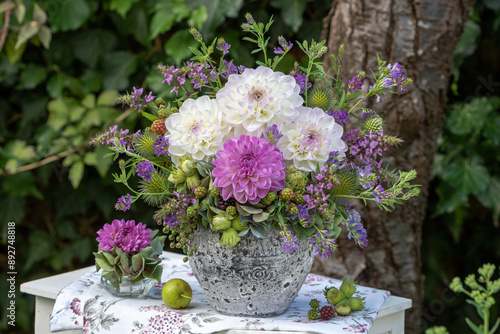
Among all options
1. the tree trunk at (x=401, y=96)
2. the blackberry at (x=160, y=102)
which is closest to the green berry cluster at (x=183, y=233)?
the blackberry at (x=160, y=102)

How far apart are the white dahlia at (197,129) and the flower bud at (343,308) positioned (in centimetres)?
34

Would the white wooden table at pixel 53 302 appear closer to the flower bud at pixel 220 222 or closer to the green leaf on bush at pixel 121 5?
the flower bud at pixel 220 222

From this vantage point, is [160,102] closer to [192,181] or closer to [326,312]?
[192,181]

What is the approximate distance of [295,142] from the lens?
83 cm

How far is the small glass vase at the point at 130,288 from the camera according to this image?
101 centimetres

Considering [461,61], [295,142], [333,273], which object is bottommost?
[333,273]

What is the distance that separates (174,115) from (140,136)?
75mm

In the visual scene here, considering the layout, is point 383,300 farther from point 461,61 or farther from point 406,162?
point 461,61

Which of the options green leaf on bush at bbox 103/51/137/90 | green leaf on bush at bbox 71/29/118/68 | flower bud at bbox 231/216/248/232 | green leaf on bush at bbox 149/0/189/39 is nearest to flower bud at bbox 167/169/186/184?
flower bud at bbox 231/216/248/232

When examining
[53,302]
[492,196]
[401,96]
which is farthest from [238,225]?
[492,196]

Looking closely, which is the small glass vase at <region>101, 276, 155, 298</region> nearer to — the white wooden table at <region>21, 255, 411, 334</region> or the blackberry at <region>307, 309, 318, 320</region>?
the white wooden table at <region>21, 255, 411, 334</region>

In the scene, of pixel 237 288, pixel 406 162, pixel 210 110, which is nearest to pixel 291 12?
pixel 406 162

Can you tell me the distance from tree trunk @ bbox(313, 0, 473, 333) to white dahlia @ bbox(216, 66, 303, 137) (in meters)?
0.65

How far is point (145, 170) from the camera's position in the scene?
862mm
